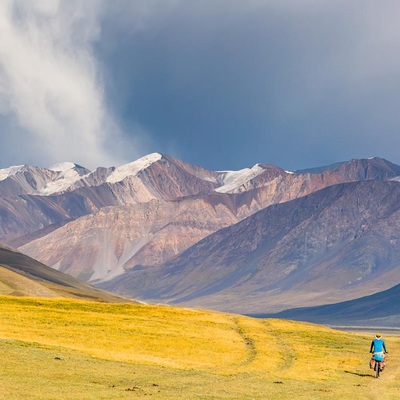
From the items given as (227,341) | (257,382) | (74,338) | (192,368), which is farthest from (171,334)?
(257,382)

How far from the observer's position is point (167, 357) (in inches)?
2596

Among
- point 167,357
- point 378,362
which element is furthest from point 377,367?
point 167,357

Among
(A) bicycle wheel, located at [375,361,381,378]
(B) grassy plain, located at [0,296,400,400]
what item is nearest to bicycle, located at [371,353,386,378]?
(A) bicycle wheel, located at [375,361,381,378]

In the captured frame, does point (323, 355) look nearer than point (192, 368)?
No

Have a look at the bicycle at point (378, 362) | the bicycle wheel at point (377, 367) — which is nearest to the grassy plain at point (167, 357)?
the bicycle at point (378, 362)

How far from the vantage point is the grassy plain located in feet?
149

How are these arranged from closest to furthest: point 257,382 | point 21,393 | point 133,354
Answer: point 21,393
point 257,382
point 133,354

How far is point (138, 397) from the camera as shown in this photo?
135 feet

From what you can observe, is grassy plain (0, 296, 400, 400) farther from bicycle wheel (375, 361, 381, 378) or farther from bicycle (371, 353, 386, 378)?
bicycle wheel (375, 361, 381, 378)

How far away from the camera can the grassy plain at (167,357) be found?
45.6 meters

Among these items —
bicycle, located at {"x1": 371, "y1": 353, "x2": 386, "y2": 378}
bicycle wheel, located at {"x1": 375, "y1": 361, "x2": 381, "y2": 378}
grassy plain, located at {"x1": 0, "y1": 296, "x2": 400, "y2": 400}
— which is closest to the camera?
grassy plain, located at {"x1": 0, "y1": 296, "x2": 400, "y2": 400}

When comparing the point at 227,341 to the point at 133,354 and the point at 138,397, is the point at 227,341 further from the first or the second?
the point at 138,397

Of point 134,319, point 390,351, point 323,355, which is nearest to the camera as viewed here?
point 323,355

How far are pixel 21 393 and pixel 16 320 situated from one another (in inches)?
1713
